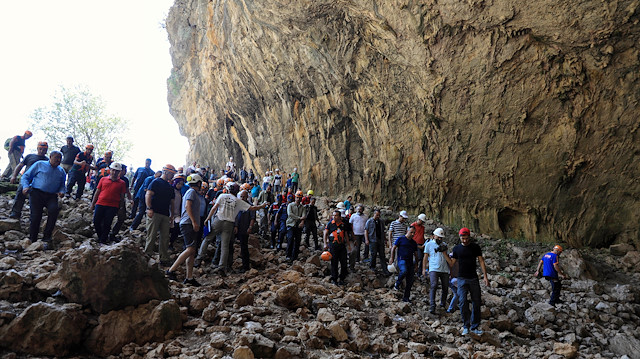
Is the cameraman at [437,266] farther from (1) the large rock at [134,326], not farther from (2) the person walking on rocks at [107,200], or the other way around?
(2) the person walking on rocks at [107,200]

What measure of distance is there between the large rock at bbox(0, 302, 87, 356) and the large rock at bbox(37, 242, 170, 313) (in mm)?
340

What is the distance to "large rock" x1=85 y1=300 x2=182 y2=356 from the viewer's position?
13.5 ft

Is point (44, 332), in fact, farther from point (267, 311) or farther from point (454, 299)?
point (454, 299)

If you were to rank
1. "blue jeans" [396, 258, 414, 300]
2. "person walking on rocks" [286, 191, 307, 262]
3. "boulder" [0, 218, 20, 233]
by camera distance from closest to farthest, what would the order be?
"boulder" [0, 218, 20, 233], "blue jeans" [396, 258, 414, 300], "person walking on rocks" [286, 191, 307, 262]

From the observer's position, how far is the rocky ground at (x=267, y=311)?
4133mm

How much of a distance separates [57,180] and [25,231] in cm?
178

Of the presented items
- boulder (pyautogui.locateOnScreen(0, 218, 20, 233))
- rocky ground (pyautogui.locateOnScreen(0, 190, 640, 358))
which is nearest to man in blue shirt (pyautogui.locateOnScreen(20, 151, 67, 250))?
rocky ground (pyautogui.locateOnScreen(0, 190, 640, 358))

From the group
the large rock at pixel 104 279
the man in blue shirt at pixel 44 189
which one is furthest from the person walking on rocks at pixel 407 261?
the man in blue shirt at pixel 44 189

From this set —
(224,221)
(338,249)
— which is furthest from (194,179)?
(338,249)

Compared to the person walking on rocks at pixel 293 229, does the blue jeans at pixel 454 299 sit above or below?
below

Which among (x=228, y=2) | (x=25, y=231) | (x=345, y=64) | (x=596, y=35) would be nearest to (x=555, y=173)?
(x=596, y=35)

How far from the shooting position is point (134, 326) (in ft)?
14.2

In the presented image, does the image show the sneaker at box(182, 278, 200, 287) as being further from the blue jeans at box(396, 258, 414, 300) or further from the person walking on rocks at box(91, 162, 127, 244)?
the blue jeans at box(396, 258, 414, 300)

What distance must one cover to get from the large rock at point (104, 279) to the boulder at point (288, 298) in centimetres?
178
